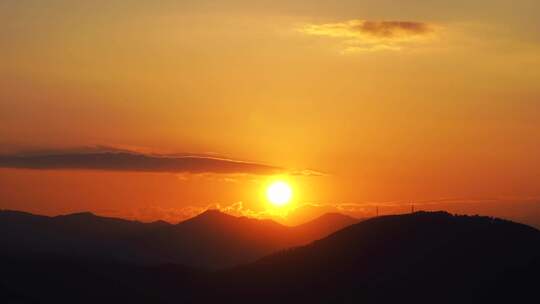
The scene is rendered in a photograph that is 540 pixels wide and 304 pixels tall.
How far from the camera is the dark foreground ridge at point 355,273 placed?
231 feet

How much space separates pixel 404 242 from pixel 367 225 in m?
8.34

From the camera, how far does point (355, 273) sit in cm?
8125

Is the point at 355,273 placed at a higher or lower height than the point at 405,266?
higher

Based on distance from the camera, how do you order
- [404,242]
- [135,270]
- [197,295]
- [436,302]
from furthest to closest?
[135,270] < [197,295] < [404,242] < [436,302]

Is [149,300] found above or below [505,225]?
below

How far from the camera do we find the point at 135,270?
99.1 m

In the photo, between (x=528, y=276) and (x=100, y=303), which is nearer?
(x=528, y=276)

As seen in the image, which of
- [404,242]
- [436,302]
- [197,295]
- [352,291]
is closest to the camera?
[436,302]

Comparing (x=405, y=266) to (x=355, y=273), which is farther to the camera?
(x=355, y=273)

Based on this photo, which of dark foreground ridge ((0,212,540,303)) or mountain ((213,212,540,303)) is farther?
dark foreground ridge ((0,212,540,303))

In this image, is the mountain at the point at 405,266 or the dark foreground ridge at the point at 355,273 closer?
the mountain at the point at 405,266

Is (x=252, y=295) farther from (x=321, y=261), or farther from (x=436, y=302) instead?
(x=436, y=302)

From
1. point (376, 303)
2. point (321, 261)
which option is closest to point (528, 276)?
point (376, 303)

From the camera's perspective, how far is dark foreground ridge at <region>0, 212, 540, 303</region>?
7038 cm
